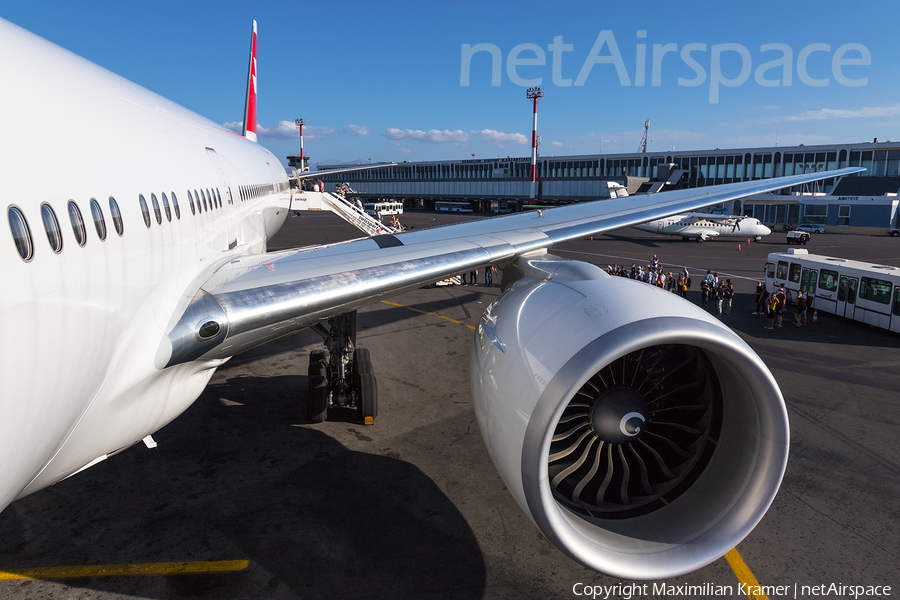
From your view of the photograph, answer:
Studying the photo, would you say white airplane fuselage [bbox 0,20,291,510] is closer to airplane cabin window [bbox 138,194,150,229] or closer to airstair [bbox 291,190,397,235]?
airplane cabin window [bbox 138,194,150,229]

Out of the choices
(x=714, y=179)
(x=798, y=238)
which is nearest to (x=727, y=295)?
(x=798, y=238)

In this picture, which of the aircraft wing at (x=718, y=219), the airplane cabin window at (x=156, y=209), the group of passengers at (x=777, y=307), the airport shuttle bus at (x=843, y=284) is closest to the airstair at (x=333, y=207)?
the group of passengers at (x=777, y=307)

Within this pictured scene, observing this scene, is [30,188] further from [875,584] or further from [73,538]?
[875,584]

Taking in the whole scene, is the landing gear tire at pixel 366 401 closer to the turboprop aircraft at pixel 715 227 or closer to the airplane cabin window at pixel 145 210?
the airplane cabin window at pixel 145 210

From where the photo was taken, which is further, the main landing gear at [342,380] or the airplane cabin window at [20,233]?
the main landing gear at [342,380]

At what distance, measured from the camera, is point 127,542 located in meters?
6.30

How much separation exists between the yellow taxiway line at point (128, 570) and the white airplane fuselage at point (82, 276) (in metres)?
1.93

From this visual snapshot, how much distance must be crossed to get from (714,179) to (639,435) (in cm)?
7559

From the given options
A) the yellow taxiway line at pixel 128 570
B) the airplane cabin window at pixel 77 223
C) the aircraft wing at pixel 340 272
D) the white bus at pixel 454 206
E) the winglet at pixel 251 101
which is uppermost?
the winglet at pixel 251 101

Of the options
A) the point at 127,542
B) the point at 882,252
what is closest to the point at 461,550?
the point at 127,542

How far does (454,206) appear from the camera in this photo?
9088 cm

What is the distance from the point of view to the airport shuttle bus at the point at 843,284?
16766mm

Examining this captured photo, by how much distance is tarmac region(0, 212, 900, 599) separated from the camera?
5797 millimetres

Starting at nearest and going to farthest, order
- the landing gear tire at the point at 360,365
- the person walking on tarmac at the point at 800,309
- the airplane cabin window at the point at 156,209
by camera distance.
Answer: the airplane cabin window at the point at 156,209, the landing gear tire at the point at 360,365, the person walking on tarmac at the point at 800,309
